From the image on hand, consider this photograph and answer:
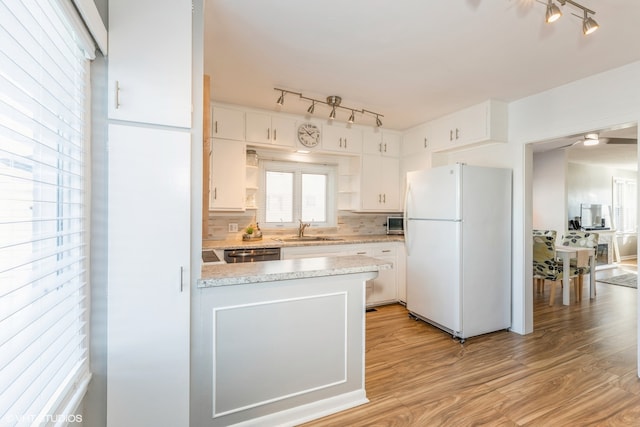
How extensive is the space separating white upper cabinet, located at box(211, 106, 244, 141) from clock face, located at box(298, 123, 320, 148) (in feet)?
2.40

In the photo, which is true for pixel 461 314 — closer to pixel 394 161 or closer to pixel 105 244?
pixel 394 161

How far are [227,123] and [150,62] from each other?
196 centimetres

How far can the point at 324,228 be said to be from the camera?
4273 mm

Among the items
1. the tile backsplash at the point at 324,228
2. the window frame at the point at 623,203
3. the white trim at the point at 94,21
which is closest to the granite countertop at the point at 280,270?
the white trim at the point at 94,21

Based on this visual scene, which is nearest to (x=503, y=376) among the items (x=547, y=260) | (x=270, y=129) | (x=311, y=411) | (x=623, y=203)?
(x=311, y=411)

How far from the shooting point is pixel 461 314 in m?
2.94

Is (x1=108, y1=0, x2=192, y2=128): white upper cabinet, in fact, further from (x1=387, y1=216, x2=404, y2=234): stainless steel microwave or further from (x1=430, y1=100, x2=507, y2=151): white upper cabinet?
(x1=387, y1=216, x2=404, y2=234): stainless steel microwave

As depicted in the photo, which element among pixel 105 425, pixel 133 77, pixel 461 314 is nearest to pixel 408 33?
pixel 133 77

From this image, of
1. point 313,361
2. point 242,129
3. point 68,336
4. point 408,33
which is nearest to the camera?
point 68,336

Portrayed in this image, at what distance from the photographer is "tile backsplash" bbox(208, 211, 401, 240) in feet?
11.9

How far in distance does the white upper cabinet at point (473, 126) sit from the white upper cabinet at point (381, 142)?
2.20ft

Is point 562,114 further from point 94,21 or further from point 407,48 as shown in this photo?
point 94,21

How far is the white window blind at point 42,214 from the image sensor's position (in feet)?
2.65

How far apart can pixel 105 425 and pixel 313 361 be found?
41.9 inches
